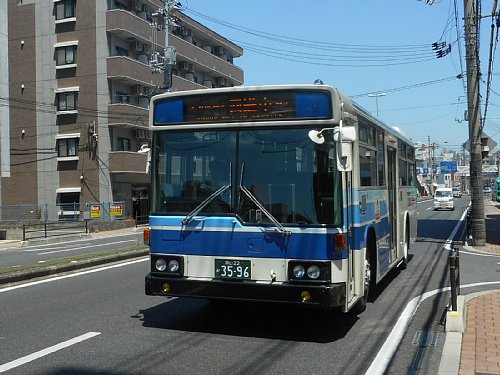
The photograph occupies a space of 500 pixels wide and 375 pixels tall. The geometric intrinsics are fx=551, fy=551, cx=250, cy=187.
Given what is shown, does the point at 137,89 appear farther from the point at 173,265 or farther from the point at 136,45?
the point at 173,265

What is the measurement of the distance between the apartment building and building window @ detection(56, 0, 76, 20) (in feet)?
0.24

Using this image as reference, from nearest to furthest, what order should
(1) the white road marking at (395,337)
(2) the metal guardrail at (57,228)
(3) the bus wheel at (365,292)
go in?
(1) the white road marking at (395,337) < (3) the bus wheel at (365,292) < (2) the metal guardrail at (57,228)

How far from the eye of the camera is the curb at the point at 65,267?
1166 cm

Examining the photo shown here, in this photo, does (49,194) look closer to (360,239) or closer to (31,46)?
(31,46)

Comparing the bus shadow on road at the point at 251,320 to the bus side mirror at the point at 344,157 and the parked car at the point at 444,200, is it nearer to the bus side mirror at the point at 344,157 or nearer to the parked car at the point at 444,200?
the bus side mirror at the point at 344,157

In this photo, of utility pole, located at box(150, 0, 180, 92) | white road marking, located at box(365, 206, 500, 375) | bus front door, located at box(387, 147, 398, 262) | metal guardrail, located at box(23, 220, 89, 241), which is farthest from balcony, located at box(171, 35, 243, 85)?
white road marking, located at box(365, 206, 500, 375)

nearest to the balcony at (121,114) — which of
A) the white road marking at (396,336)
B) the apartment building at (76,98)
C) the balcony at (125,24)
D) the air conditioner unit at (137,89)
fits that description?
the apartment building at (76,98)

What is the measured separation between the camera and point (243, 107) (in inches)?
274

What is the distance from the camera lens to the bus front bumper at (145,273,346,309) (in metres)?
6.34

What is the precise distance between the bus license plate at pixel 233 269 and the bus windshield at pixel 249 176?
523mm

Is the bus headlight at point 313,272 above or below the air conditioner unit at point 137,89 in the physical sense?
below

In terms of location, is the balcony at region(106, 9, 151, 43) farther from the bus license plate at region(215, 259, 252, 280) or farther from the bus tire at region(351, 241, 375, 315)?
the bus license plate at region(215, 259, 252, 280)

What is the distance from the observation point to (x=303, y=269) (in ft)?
21.2

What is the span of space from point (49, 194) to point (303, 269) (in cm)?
4026
